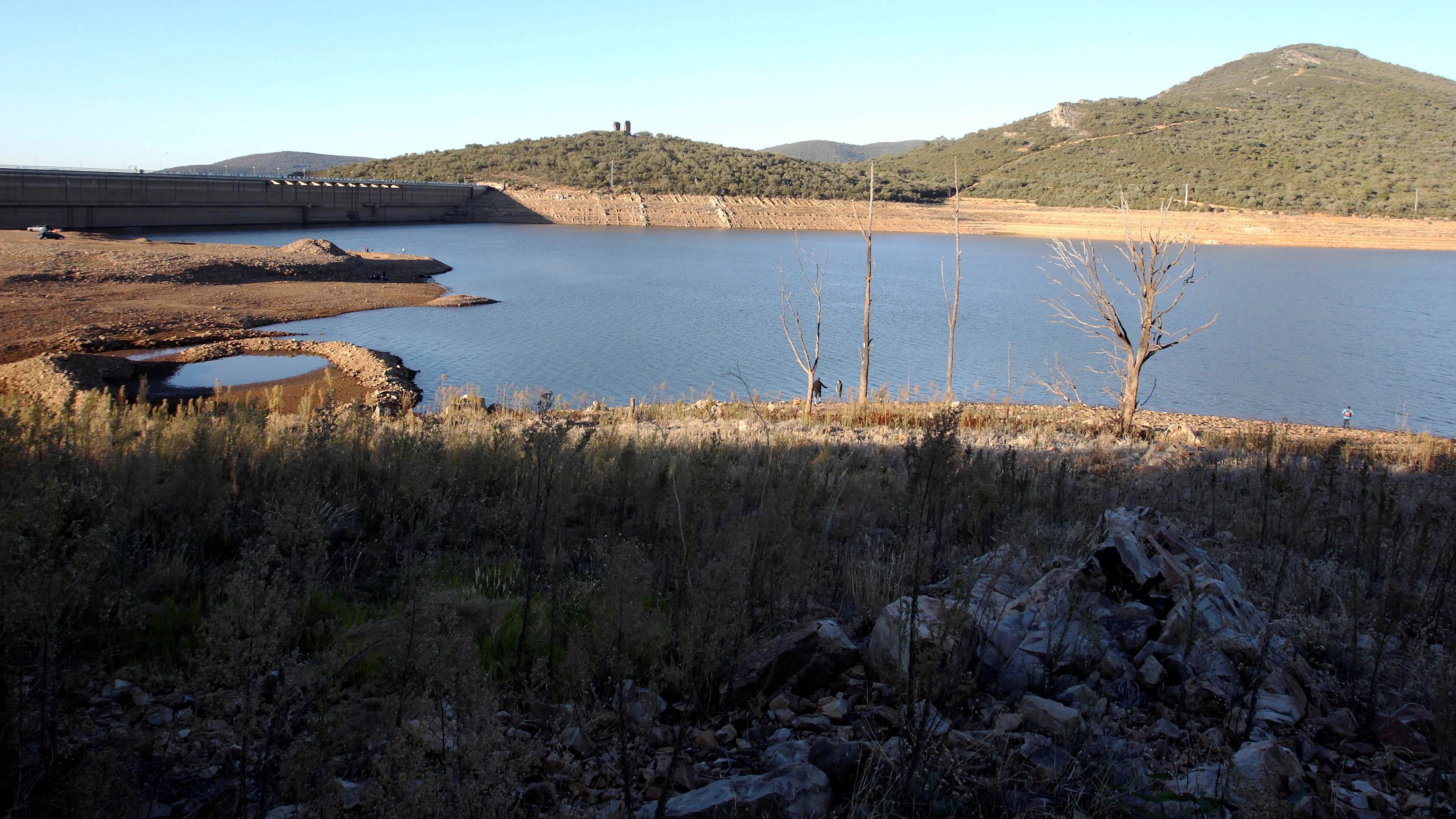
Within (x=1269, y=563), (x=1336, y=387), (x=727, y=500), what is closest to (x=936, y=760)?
(x=727, y=500)

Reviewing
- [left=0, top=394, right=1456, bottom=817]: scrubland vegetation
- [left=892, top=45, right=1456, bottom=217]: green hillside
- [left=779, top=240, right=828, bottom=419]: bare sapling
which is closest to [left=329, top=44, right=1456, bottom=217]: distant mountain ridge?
[left=892, top=45, right=1456, bottom=217]: green hillside

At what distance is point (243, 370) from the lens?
58.5ft

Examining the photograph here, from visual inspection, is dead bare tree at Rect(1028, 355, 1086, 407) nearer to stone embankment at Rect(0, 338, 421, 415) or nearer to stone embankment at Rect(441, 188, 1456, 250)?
stone embankment at Rect(0, 338, 421, 415)

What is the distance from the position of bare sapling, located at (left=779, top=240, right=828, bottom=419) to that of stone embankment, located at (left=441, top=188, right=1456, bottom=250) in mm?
24032

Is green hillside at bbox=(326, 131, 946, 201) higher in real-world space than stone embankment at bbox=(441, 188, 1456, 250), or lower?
higher

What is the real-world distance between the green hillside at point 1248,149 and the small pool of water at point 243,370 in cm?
6201

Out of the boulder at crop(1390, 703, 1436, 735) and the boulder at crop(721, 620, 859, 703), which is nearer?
the boulder at crop(1390, 703, 1436, 735)

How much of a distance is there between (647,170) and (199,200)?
52773mm

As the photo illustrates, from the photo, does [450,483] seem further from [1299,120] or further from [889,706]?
[1299,120]

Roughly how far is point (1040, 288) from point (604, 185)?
55.4m

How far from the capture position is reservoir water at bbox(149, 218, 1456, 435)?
19.0 meters

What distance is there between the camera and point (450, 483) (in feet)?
18.6

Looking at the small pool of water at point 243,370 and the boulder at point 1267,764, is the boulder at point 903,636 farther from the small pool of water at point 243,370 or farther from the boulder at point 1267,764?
the small pool of water at point 243,370

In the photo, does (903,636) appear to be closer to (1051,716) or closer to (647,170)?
(1051,716)
